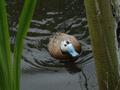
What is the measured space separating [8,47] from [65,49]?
137 inches

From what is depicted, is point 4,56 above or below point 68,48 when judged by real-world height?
above

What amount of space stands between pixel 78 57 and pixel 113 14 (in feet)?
9.24

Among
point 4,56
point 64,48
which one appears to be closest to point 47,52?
point 64,48

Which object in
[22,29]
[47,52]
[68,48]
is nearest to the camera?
[22,29]

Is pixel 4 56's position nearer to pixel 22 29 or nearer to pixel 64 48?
pixel 22 29

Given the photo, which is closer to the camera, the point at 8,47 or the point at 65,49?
the point at 8,47

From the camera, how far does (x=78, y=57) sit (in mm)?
4613

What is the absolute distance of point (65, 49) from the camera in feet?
15.0

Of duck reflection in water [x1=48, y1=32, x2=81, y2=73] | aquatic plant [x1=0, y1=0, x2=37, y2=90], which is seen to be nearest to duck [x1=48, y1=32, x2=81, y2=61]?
duck reflection in water [x1=48, y1=32, x2=81, y2=73]

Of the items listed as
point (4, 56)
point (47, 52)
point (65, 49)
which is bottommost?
point (47, 52)

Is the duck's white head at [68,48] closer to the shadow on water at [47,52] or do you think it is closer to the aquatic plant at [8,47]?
the shadow on water at [47,52]

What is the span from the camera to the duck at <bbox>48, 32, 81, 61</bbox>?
4566mm

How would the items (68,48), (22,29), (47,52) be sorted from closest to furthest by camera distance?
1. (22,29)
2. (68,48)
3. (47,52)

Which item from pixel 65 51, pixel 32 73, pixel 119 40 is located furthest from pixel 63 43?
pixel 119 40
